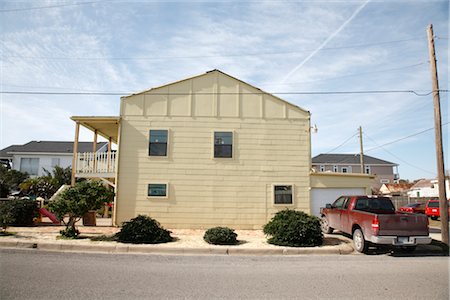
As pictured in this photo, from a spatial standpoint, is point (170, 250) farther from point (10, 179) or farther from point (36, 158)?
point (36, 158)

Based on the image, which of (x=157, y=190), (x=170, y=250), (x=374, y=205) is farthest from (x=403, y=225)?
(x=157, y=190)

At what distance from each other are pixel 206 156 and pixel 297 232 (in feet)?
19.9

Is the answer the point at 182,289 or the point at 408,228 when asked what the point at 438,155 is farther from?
the point at 182,289

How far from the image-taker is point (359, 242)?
10070 mm

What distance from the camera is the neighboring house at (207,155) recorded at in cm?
1463

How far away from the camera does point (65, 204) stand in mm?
10875

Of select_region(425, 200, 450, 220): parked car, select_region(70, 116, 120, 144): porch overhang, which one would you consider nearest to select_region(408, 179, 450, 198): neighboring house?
select_region(425, 200, 450, 220): parked car

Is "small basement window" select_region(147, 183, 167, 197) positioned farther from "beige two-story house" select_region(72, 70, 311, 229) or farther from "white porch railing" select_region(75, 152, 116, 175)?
"white porch railing" select_region(75, 152, 116, 175)

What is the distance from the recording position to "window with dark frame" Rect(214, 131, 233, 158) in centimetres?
1514

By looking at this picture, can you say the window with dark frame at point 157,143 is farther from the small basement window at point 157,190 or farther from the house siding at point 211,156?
the small basement window at point 157,190

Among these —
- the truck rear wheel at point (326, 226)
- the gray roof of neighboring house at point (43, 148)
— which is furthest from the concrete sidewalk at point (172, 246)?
the gray roof of neighboring house at point (43, 148)

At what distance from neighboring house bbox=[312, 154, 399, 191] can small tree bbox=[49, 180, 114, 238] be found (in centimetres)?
4008

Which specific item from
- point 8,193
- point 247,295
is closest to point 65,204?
point 247,295

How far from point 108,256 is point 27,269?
2198 mm
